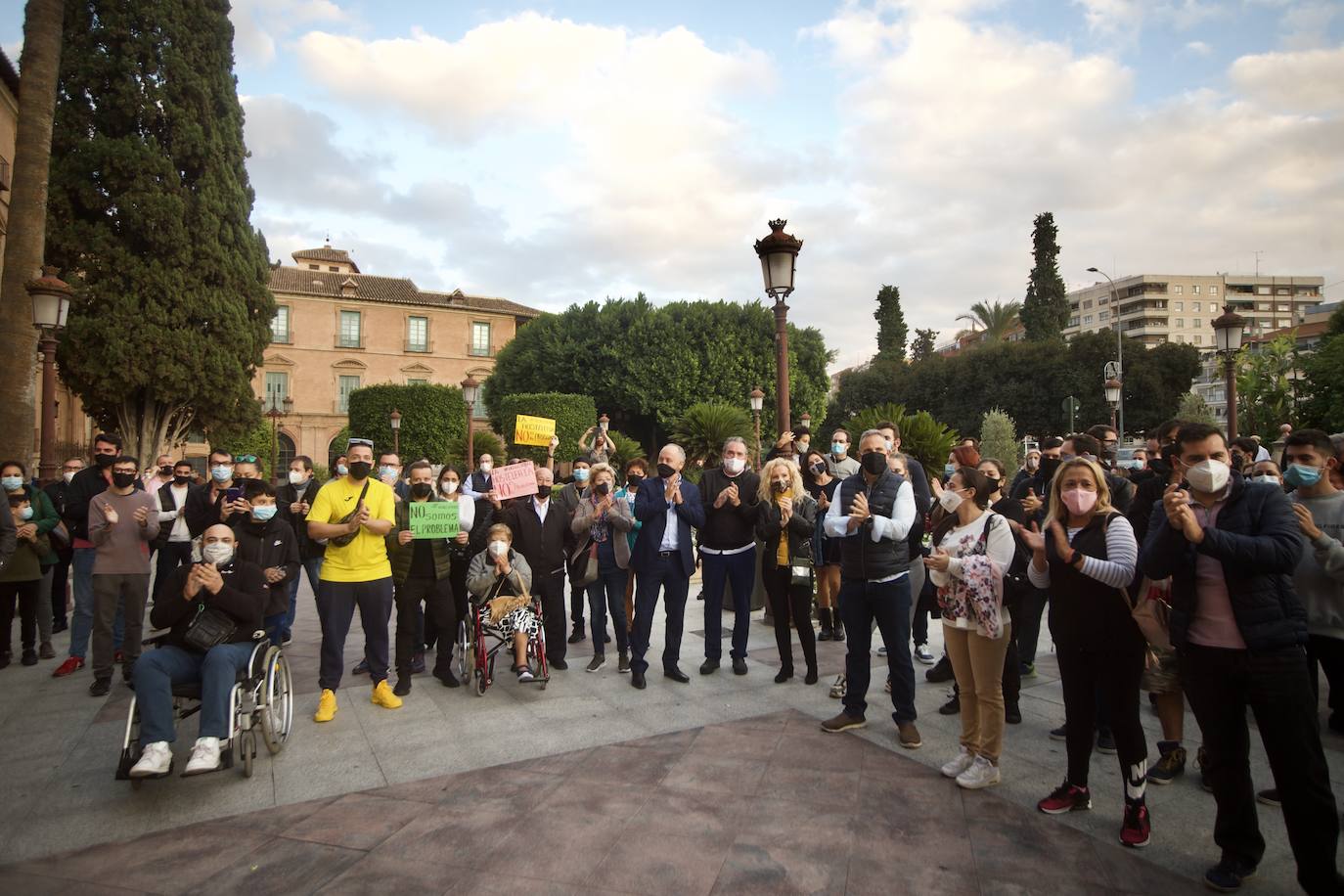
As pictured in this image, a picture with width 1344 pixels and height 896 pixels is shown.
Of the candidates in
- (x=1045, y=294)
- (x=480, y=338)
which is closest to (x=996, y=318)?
(x=1045, y=294)

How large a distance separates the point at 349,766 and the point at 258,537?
73.8 inches

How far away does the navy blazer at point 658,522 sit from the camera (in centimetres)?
623

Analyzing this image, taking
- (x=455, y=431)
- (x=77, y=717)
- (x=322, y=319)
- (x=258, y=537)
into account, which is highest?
(x=322, y=319)

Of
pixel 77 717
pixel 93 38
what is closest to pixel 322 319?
pixel 93 38

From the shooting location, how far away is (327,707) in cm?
540

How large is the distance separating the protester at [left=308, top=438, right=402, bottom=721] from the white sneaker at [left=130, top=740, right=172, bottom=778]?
56.0 inches

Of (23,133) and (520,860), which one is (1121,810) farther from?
(23,133)

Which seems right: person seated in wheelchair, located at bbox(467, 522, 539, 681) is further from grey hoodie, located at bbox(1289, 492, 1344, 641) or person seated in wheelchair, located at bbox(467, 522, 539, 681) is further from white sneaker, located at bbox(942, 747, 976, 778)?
grey hoodie, located at bbox(1289, 492, 1344, 641)

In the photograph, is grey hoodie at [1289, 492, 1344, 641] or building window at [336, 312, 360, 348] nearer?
grey hoodie at [1289, 492, 1344, 641]

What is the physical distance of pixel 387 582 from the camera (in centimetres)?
567

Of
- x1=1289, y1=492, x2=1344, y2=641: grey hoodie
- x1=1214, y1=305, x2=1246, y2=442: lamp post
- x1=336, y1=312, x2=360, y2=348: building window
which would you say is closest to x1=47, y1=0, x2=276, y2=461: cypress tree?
x1=1289, y1=492, x2=1344, y2=641: grey hoodie

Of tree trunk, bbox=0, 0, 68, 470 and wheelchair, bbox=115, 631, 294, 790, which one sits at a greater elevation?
tree trunk, bbox=0, 0, 68, 470

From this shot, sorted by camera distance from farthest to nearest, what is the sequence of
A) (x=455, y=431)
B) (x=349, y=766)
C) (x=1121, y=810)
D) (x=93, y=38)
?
(x=455, y=431) < (x=93, y=38) < (x=349, y=766) < (x=1121, y=810)

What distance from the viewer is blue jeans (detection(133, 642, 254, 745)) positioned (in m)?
4.06
